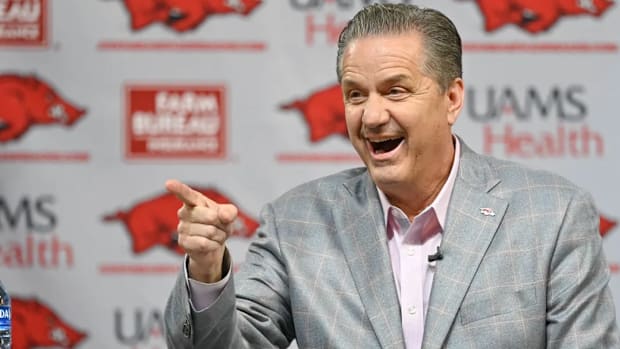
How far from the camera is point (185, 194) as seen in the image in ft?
6.43

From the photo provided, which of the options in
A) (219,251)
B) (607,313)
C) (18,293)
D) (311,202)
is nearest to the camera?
(219,251)

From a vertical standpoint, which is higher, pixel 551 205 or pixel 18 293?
pixel 551 205

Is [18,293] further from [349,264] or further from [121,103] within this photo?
[349,264]

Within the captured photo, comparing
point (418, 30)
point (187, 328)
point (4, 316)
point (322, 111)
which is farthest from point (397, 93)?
point (322, 111)

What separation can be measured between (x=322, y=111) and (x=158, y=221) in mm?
654

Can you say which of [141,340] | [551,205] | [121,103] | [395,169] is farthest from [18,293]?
[551,205]

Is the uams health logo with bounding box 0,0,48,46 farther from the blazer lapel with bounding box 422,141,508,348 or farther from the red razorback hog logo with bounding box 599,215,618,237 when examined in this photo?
the red razorback hog logo with bounding box 599,215,618,237

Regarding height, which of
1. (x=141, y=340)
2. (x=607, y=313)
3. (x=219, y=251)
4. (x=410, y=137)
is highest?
(x=410, y=137)

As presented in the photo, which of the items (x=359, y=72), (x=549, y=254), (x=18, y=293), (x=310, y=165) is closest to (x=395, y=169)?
(x=359, y=72)

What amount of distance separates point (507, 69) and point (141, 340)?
150cm

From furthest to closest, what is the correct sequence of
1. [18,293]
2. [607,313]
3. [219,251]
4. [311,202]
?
[18,293] → [311,202] → [607,313] → [219,251]

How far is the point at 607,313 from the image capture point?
2324mm

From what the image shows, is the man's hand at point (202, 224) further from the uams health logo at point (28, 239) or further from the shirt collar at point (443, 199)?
the uams health logo at point (28, 239)

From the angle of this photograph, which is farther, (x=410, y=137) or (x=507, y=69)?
(x=507, y=69)
